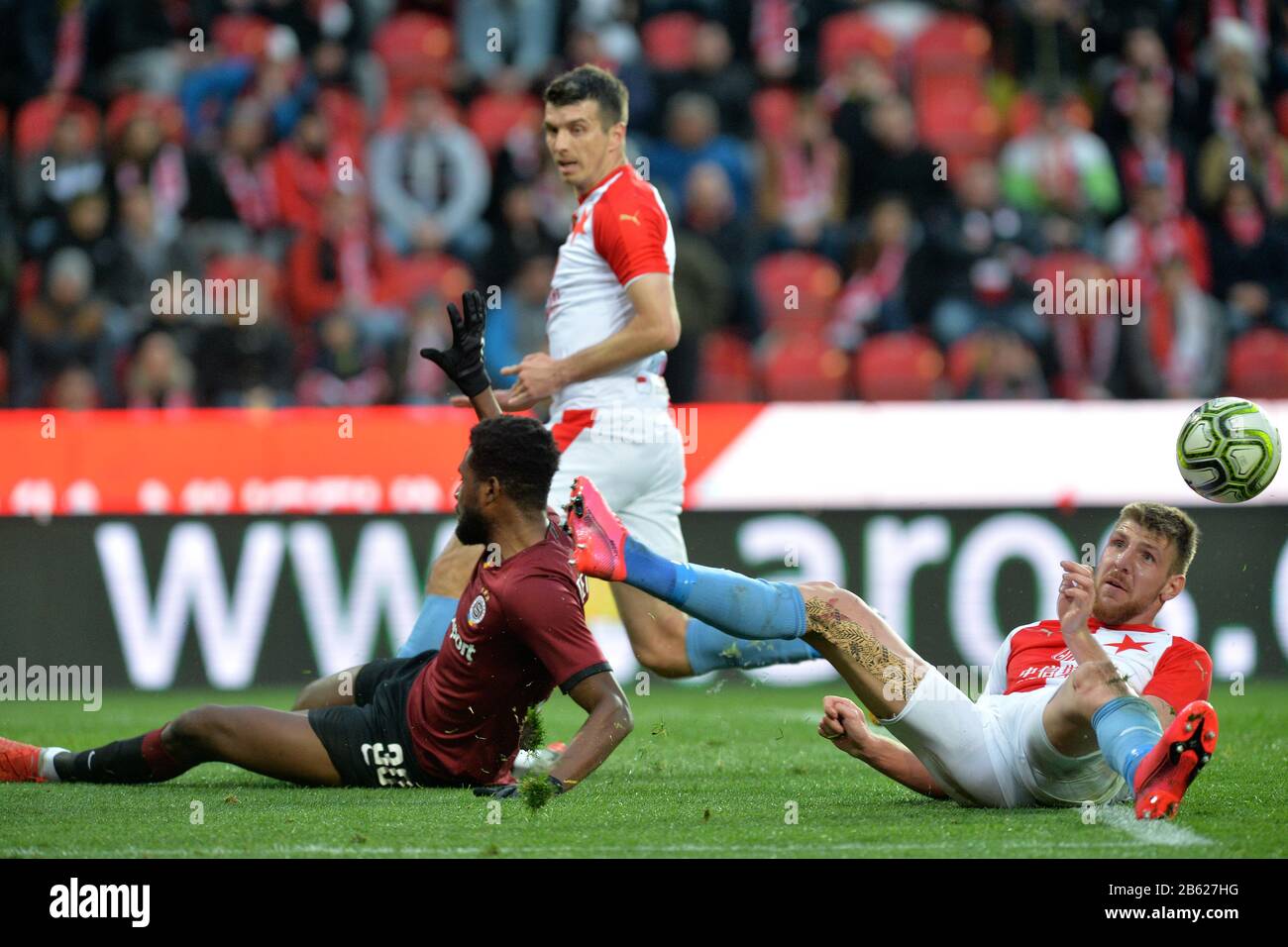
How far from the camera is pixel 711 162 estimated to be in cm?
1228

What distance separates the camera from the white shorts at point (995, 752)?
205 inches

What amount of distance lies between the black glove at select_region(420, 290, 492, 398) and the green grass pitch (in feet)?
4.31

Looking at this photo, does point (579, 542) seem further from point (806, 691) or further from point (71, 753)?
point (806, 691)

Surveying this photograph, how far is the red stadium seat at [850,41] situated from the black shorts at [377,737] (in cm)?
856

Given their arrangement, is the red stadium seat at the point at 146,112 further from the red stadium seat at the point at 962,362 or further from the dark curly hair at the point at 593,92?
the dark curly hair at the point at 593,92

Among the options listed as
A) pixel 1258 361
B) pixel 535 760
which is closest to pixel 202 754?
pixel 535 760

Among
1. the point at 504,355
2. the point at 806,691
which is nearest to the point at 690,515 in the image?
the point at 806,691

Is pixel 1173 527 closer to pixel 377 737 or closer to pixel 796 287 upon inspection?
pixel 377 737

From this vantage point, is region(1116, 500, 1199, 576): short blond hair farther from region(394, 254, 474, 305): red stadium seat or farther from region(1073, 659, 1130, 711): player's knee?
region(394, 254, 474, 305): red stadium seat

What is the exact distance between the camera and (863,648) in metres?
5.18

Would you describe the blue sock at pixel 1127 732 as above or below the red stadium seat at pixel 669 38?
below

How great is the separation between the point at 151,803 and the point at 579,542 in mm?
1587

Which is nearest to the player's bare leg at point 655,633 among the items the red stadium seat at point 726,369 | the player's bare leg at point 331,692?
the player's bare leg at point 331,692

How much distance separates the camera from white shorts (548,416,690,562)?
21.0ft
